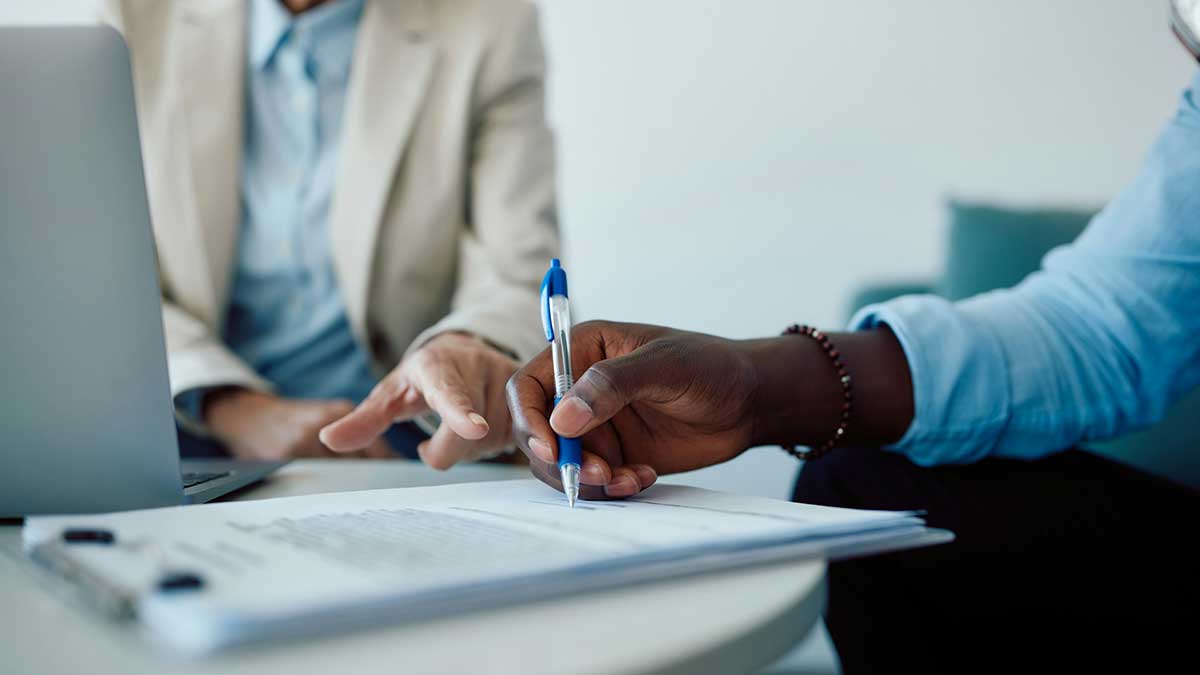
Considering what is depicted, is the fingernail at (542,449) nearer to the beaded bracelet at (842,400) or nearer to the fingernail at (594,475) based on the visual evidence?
the fingernail at (594,475)

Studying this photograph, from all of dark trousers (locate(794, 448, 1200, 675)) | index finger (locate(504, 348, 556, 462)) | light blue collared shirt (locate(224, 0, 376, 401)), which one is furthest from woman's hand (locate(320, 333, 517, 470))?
light blue collared shirt (locate(224, 0, 376, 401))

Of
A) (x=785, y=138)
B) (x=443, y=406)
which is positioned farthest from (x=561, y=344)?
(x=785, y=138)

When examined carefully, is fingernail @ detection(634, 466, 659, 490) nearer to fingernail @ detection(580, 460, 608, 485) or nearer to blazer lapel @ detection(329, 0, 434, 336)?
fingernail @ detection(580, 460, 608, 485)

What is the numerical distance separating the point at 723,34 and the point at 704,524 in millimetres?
1792

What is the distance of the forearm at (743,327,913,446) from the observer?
670 mm

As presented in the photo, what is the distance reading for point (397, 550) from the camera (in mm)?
355

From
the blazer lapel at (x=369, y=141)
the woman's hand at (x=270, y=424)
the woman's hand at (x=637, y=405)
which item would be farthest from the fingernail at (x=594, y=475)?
the blazer lapel at (x=369, y=141)

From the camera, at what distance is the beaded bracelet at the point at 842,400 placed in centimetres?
69

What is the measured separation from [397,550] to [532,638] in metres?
0.09

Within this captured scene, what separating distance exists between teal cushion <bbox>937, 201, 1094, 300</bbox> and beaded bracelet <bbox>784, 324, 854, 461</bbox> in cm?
79

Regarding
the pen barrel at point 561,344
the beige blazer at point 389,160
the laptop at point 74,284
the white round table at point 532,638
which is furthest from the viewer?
the beige blazer at point 389,160

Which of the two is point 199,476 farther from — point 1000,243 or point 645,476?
point 1000,243

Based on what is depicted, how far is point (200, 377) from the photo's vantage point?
1.09 meters

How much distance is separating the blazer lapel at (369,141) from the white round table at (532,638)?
3.19ft
